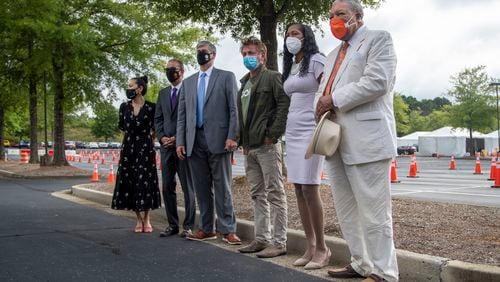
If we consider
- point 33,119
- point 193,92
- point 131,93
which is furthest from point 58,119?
point 193,92

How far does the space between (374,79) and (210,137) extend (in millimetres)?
2575

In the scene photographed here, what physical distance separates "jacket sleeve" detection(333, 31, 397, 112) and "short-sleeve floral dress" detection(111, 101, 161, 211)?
3568 mm

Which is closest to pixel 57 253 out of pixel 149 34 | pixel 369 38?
pixel 369 38

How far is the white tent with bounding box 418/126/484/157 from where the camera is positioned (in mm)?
47656

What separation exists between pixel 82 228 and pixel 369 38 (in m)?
4.62

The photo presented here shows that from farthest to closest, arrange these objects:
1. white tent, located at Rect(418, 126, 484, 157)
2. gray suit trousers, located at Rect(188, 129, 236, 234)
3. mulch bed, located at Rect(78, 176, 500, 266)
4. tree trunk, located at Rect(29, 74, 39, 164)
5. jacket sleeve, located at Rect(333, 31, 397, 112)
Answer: white tent, located at Rect(418, 126, 484, 157)
tree trunk, located at Rect(29, 74, 39, 164)
gray suit trousers, located at Rect(188, 129, 236, 234)
mulch bed, located at Rect(78, 176, 500, 266)
jacket sleeve, located at Rect(333, 31, 397, 112)

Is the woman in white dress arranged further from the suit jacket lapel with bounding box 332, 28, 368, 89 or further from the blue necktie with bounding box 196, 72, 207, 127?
the blue necktie with bounding box 196, 72, 207, 127

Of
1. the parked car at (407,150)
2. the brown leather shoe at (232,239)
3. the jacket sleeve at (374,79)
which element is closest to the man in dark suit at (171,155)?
the brown leather shoe at (232,239)

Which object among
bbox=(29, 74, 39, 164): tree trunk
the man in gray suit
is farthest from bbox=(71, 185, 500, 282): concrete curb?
bbox=(29, 74, 39, 164): tree trunk

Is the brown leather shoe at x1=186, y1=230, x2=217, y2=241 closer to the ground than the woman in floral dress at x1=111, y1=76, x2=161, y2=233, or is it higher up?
closer to the ground

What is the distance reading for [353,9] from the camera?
392 centimetres

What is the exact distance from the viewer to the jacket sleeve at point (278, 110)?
16.6ft

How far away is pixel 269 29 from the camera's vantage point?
984 centimetres

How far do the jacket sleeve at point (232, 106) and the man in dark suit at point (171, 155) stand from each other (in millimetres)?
827
